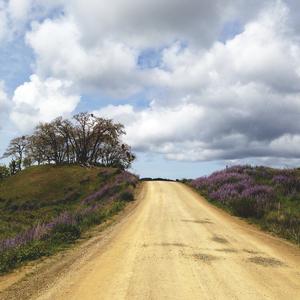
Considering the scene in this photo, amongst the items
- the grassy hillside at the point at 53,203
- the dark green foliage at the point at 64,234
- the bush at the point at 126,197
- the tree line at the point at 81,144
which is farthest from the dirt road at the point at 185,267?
the tree line at the point at 81,144

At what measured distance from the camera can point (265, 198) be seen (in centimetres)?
2478

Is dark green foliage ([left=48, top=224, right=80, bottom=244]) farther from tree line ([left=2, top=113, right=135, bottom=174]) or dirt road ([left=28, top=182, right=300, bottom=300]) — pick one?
tree line ([left=2, top=113, right=135, bottom=174])

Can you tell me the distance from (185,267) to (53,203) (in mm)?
43125

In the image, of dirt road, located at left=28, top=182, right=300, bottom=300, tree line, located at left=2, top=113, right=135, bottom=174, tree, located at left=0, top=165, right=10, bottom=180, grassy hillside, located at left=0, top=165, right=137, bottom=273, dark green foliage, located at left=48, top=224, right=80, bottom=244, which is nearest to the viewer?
dirt road, located at left=28, top=182, right=300, bottom=300

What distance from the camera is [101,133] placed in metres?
71.6

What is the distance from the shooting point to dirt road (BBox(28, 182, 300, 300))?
824cm

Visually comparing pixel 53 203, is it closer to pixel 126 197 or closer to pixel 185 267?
pixel 126 197

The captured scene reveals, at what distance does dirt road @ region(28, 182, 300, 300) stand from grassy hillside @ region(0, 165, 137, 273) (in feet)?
7.20

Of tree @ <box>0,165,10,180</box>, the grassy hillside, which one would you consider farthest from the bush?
tree @ <box>0,165,10,180</box>

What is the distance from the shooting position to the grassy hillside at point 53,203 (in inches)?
557

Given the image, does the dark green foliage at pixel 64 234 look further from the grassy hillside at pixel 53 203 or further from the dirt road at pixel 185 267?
the dirt road at pixel 185 267

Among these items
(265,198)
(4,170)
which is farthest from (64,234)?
(4,170)

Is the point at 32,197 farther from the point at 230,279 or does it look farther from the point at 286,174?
the point at 230,279

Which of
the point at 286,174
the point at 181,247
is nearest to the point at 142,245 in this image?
the point at 181,247
